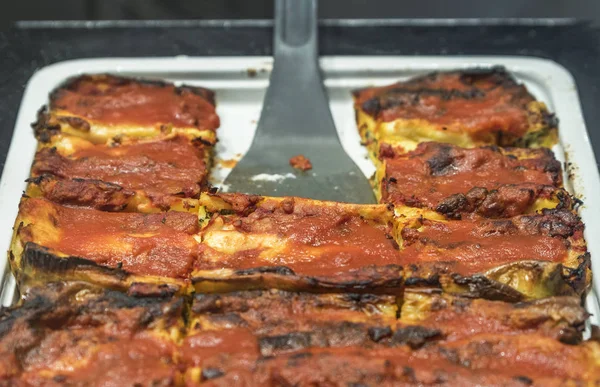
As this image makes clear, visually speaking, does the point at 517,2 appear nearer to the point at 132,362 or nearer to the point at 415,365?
the point at 415,365

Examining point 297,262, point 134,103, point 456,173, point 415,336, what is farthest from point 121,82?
point 415,336

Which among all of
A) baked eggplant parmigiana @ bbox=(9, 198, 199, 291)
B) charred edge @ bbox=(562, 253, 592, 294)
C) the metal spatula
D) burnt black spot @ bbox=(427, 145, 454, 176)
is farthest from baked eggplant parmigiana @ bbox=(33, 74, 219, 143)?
charred edge @ bbox=(562, 253, 592, 294)

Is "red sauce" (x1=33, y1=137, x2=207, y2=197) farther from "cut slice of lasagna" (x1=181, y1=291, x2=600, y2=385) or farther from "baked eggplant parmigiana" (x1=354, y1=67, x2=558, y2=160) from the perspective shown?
"baked eggplant parmigiana" (x1=354, y1=67, x2=558, y2=160)

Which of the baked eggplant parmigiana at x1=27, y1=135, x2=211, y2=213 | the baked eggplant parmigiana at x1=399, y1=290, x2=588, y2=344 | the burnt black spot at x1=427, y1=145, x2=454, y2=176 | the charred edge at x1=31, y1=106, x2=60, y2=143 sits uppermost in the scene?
the charred edge at x1=31, y1=106, x2=60, y2=143

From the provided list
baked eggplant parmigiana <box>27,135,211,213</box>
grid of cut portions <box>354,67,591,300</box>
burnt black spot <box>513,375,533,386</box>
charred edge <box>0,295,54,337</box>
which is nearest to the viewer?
burnt black spot <box>513,375,533,386</box>

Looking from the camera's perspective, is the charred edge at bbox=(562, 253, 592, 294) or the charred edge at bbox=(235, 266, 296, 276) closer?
the charred edge at bbox=(235, 266, 296, 276)

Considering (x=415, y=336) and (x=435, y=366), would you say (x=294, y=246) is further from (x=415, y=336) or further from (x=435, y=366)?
(x=435, y=366)

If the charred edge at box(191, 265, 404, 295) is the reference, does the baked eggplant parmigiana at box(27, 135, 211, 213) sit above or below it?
above

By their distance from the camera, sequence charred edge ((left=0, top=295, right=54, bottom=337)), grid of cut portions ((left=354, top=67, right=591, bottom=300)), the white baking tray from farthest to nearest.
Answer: the white baking tray → grid of cut portions ((left=354, top=67, right=591, bottom=300)) → charred edge ((left=0, top=295, right=54, bottom=337))
